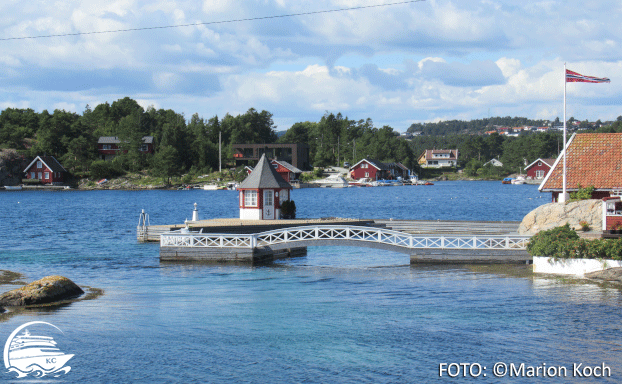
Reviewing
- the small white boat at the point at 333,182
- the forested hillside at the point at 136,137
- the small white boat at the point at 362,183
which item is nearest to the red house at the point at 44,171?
the forested hillside at the point at 136,137

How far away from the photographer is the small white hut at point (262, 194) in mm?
38062

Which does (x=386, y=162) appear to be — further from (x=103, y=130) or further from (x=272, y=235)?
(x=272, y=235)

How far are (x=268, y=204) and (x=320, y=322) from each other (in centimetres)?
2014

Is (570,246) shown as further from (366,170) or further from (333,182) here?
(366,170)

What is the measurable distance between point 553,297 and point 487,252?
660 cm

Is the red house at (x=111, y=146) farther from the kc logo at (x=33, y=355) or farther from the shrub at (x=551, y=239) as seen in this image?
the kc logo at (x=33, y=355)

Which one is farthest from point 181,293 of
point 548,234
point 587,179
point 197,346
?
point 587,179

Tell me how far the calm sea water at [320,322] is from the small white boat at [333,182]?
105 meters

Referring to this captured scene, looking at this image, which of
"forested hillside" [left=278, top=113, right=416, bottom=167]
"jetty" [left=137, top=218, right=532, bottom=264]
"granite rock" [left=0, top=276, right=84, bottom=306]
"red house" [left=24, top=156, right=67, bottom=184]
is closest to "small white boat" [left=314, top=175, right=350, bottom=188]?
"forested hillside" [left=278, top=113, right=416, bottom=167]

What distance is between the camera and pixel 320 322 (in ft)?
61.7

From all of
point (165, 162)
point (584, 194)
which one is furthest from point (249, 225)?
point (165, 162)

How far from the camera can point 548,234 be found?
1011 inches

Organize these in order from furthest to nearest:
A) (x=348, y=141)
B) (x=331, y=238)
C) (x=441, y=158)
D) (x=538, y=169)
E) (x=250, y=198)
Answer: (x=441, y=158)
(x=348, y=141)
(x=538, y=169)
(x=250, y=198)
(x=331, y=238)

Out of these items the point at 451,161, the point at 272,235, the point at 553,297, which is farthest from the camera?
the point at 451,161
